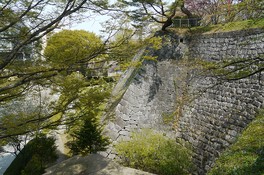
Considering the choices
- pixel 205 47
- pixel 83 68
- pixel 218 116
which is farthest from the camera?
pixel 205 47

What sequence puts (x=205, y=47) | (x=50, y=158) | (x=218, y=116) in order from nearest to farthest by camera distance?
(x=218, y=116) → (x=50, y=158) → (x=205, y=47)

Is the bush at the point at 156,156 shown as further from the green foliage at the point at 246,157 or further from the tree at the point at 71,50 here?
the tree at the point at 71,50

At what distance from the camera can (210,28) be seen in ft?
30.0

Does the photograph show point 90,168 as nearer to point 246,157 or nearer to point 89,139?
point 89,139

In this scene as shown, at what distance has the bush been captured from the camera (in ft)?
21.6

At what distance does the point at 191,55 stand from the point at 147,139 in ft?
13.8

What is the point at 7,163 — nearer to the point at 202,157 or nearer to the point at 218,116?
the point at 202,157

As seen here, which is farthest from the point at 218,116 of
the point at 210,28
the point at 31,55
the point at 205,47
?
the point at 31,55

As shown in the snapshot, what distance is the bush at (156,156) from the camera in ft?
21.6

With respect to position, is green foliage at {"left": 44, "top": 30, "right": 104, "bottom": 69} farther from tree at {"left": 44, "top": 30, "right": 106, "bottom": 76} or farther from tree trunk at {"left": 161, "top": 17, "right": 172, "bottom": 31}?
tree trunk at {"left": 161, "top": 17, "right": 172, "bottom": 31}

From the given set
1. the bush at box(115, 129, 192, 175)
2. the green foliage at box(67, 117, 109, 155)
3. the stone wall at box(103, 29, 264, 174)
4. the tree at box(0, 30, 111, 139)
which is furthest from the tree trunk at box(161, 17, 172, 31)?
the tree at box(0, 30, 111, 139)

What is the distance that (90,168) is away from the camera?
648cm

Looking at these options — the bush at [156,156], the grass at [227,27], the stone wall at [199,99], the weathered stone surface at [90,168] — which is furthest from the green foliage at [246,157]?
the grass at [227,27]

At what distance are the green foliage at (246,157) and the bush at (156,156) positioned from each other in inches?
79.7
